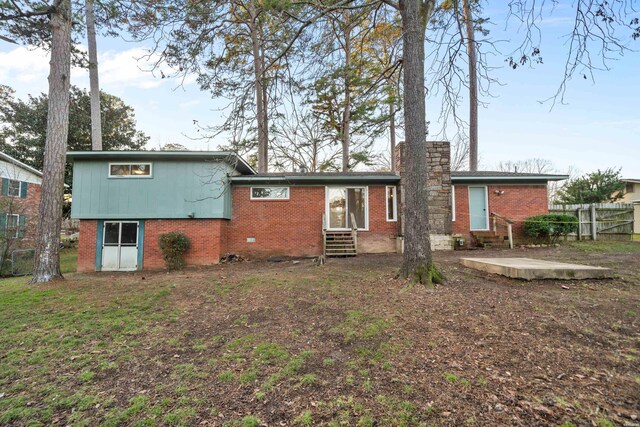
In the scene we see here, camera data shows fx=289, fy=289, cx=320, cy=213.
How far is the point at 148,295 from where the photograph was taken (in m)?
5.88

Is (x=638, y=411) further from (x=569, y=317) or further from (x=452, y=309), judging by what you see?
(x=452, y=309)

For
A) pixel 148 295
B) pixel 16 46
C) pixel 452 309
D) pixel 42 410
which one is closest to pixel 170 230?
pixel 148 295

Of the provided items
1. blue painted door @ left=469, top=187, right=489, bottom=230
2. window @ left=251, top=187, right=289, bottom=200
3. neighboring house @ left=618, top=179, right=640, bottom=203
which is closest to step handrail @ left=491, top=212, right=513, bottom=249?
blue painted door @ left=469, top=187, right=489, bottom=230

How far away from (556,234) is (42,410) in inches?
569

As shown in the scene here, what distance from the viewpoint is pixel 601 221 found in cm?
1252

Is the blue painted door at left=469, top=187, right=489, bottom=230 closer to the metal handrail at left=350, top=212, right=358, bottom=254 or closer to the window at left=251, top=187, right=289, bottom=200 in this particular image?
the metal handrail at left=350, top=212, right=358, bottom=254

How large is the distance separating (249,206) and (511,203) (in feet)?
34.8

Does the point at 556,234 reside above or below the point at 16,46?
below

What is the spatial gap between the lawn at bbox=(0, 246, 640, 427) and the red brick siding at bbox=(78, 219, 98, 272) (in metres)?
5.72

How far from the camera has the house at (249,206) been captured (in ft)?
34.2

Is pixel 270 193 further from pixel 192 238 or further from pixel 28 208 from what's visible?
pixel 28 208

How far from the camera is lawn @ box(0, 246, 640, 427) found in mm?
2246

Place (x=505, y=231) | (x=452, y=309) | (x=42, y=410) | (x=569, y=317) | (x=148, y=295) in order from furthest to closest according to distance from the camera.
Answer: (x=505, y=231) < (x=148, y=295) < (x=452, y=309) < (x=569, y=317) < (x=42, y=410)

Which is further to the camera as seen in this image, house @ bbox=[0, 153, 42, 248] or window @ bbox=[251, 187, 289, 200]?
house @ bbox=[0, 153, 42, 248]
